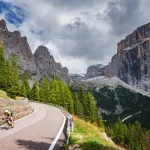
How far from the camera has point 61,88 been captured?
82688 mm

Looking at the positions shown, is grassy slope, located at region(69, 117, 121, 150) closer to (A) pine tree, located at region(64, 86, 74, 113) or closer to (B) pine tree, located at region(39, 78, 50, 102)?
(A) pine tree, located at region(64, 86, 74, 113)

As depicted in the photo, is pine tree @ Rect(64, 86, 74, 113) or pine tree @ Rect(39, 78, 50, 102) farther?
pine tree @ Rect(39, 78, 50, 102)

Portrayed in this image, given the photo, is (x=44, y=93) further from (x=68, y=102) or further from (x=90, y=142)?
(x=90, y=142)

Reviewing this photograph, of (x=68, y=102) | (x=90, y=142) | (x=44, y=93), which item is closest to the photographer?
(x=90, y=142)

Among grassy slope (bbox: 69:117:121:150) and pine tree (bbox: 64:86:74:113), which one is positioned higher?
pine tree (bbox: 64:86:74:113)

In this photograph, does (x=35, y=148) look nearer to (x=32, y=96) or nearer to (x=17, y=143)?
(x=17, y=143)

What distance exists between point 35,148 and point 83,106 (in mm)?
72648

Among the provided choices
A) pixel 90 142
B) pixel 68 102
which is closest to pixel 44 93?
pixel 68 102

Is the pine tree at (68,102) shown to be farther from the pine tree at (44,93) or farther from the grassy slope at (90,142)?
the grassy slope at (90,142)

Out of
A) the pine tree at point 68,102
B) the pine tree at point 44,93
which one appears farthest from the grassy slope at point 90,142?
the pine tree at point 44,93

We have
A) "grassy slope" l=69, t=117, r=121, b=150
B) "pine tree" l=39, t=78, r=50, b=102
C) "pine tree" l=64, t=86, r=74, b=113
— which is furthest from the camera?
"pine tree" l=39, t=78, r=50, b=102

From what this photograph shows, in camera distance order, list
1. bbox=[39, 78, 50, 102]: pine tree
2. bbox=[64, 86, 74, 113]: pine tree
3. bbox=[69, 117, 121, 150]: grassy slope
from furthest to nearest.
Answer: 1. bbox=[39, 78, 50, 102]: pine tree
2. bbox=[64, 86, 74, 113]: pine tree
3. bbox=[69, 117, 121, 150]: grassy slope

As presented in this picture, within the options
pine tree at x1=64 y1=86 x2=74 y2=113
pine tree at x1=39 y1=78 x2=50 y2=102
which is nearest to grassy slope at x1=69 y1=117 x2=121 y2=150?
pine tree at x1=64 y1=86 x2=74 y2=113

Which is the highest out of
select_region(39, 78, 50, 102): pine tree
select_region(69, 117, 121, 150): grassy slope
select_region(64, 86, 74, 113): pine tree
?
select_region(39, 78, 50, 102): pine tree
